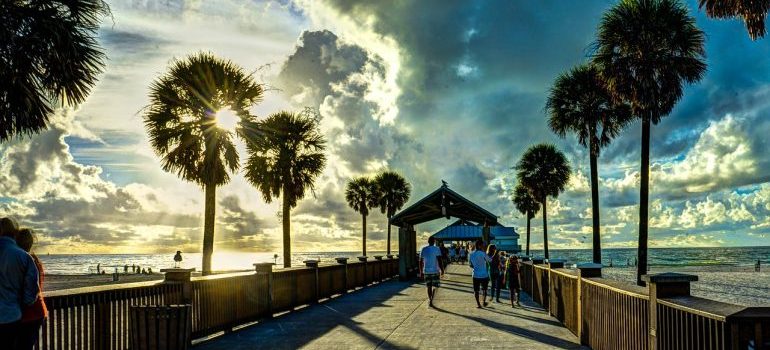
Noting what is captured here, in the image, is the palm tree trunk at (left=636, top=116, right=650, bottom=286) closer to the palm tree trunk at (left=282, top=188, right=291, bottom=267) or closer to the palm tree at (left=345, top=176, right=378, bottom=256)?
the palm tree trunk at (left=282, top=188, right=291, bottom=267)

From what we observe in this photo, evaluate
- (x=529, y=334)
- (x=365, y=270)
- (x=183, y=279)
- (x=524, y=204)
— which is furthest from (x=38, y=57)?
(x=524, y=204)

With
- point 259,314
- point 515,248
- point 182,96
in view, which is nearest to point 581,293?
point 259,314

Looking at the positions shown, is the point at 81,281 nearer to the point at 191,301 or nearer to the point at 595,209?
the point at 595,209

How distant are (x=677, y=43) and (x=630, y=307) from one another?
69.8 feet

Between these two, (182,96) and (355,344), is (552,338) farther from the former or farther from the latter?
(182,96)

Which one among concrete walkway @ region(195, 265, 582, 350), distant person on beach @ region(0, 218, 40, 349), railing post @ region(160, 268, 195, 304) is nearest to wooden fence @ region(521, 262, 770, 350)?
concrete walkway @ region(195, 265, 582, 350)

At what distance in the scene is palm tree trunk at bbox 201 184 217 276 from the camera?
2645 cm

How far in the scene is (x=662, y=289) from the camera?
716 centimetres

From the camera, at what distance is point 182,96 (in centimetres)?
2584

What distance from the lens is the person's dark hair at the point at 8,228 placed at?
6902mm

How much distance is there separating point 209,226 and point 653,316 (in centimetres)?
2135

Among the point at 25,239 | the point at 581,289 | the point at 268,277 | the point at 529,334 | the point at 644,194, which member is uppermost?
the point at 644,194

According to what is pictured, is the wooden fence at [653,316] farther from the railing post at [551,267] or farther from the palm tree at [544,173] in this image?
the palm tree at [544,173]

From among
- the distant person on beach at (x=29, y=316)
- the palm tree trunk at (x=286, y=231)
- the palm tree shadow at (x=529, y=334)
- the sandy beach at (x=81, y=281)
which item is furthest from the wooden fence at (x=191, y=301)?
the sandy beach at (x=81, y=281)
